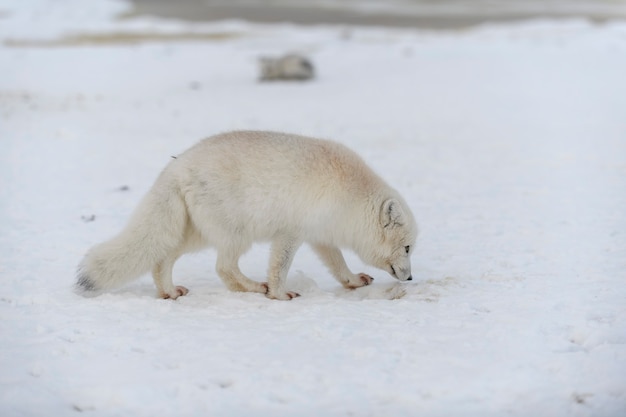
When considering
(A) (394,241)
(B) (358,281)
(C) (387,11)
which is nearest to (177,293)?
(B) (358,281)

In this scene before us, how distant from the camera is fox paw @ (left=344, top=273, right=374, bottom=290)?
5.77 m

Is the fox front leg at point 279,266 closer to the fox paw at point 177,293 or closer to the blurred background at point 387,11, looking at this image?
the fox paw at point 177,293

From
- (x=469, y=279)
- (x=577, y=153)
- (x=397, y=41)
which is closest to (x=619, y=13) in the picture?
(x=397, y=41)

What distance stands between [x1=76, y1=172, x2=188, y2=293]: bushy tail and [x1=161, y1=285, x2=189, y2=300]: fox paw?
26 centimetres

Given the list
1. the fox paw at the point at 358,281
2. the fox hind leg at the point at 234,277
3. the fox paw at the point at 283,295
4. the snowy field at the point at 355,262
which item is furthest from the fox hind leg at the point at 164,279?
the fox paw at the point at 358,281

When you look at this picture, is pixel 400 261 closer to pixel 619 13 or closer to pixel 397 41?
pixel 397 41

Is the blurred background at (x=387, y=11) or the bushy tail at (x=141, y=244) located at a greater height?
the blurred background at (x=387, y=11)

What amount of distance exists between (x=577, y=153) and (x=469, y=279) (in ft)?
16.0

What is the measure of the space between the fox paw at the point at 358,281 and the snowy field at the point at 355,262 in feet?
0.38

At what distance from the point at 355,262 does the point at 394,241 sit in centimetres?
104

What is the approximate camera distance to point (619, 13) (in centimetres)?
3012

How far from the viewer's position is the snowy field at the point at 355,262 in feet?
12.9

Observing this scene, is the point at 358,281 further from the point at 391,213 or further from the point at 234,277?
the point at 234,277

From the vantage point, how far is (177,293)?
5.44 metres
